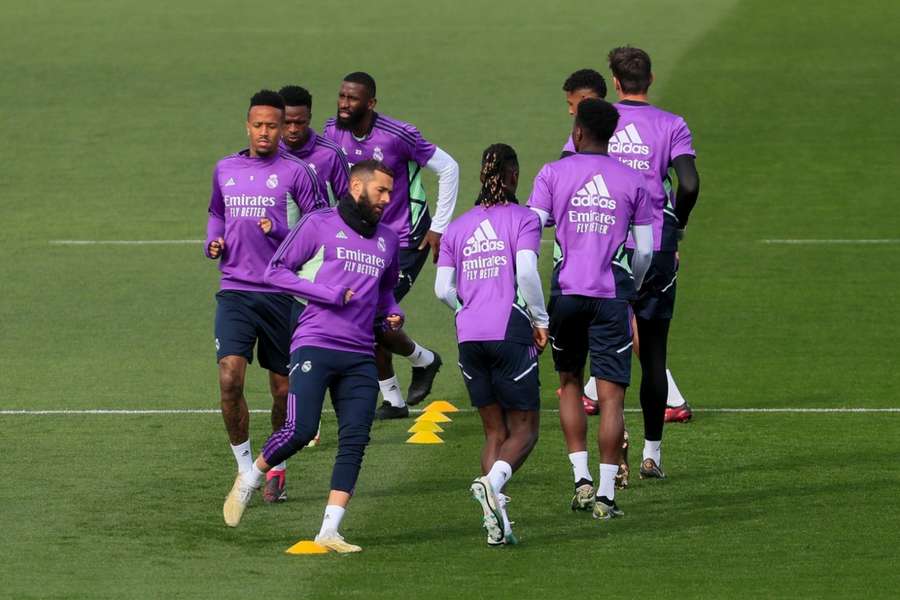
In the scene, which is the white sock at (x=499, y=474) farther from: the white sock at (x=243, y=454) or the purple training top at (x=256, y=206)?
the purple training top at (x=256, y=206)

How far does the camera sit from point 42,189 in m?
22.5

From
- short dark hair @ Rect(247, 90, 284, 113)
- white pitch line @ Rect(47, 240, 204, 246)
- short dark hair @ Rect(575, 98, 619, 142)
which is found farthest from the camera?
white pitch line @ Rect(47, 240, 204, 246)

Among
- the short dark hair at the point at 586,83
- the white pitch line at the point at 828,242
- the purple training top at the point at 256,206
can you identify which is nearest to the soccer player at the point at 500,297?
the short dark hair at the point at 586,83

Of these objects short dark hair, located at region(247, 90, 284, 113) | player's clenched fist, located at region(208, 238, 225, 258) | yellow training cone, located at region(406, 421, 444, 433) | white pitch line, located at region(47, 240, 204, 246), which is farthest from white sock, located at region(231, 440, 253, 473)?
white pitch line, located at region(47, 240, 204, 246)

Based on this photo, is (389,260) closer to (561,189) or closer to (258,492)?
(561,189)

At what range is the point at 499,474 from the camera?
9617mm

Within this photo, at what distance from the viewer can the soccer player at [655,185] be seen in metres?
11.1


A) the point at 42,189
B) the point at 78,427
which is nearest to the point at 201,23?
the point at 42,189

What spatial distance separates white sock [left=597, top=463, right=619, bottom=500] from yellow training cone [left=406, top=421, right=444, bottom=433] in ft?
8.44

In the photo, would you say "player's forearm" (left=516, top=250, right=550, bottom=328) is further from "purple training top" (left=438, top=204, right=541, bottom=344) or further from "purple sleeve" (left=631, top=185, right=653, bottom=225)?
"purple sleeve" (left=631, top=185, right=653, bottom=225)

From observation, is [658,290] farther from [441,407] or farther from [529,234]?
[441,407]

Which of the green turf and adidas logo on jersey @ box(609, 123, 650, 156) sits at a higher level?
adidas logo on jersey @ box(609, 123, 650, 156)

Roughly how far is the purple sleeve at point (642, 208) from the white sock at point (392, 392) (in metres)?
3.47

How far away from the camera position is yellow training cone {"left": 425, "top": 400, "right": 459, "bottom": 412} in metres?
13.5
